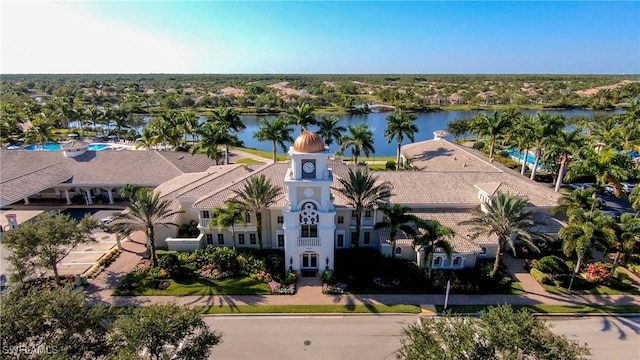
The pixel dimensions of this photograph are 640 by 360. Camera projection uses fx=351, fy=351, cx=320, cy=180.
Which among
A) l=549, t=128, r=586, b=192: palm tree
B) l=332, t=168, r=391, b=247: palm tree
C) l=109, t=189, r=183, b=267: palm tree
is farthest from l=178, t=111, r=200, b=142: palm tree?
l=549, t=128, r=586, b=192: palm tree

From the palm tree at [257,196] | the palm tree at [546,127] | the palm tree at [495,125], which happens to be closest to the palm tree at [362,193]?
the palm tree at [257,196]

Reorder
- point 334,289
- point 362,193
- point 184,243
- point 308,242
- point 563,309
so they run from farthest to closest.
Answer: point 184,243 → point 362,193 → point 308,242 → point 334,289 → point 563,309

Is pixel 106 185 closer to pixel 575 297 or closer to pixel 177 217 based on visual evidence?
pixel 177 217

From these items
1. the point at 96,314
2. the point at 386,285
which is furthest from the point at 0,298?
the point at 386,285

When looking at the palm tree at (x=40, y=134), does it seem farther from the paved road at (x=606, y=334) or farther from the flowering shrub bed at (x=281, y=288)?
the paved road at (x=606, y=334)

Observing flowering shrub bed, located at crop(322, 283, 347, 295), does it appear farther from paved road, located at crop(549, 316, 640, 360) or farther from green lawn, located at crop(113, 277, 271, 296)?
paved road, located at crop(549, 316, 640, 360)

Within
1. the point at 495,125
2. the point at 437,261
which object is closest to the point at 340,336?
the point at 437,261

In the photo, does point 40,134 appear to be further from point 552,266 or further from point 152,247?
point 552,266
